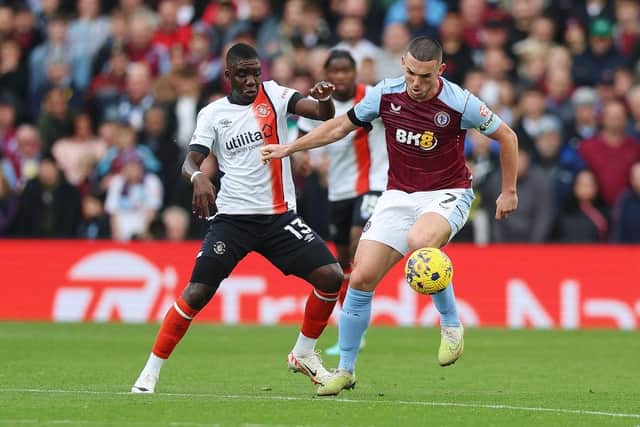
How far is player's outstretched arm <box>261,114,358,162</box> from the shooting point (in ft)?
35.7

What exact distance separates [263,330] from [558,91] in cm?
575

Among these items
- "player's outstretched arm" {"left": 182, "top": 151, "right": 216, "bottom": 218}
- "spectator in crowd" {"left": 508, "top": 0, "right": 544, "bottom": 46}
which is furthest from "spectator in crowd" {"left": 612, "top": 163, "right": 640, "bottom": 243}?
"player's outstretched arm" {"left": 182, "top": 151, "right": 216, "bottom": 218}

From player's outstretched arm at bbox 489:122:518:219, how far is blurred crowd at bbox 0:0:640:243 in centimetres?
851

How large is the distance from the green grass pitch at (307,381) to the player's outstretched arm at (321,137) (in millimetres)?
1881

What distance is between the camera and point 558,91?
2083cm

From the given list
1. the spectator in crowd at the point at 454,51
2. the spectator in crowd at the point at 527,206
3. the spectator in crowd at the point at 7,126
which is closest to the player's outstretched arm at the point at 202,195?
the spectator in crowd at the point at 527,206

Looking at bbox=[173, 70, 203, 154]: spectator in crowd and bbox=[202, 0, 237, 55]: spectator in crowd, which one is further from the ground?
bbox=[202, 0, 237, 55]: spectator in crowd

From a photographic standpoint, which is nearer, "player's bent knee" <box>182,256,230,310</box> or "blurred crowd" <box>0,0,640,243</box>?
"player's bent knee" <box>182,256,230,310</box>

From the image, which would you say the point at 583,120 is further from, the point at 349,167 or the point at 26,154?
the point at 26,154

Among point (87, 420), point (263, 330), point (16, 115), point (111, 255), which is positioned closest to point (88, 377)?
point (87, 420)

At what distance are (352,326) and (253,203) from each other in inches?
50.5

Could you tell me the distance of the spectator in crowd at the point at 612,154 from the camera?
19609 mm

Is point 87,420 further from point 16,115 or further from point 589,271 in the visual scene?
point 16,115

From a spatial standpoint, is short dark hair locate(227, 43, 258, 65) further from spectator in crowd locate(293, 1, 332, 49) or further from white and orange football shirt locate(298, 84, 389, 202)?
spectator in crowd locate(293, 1, 332, 49)
